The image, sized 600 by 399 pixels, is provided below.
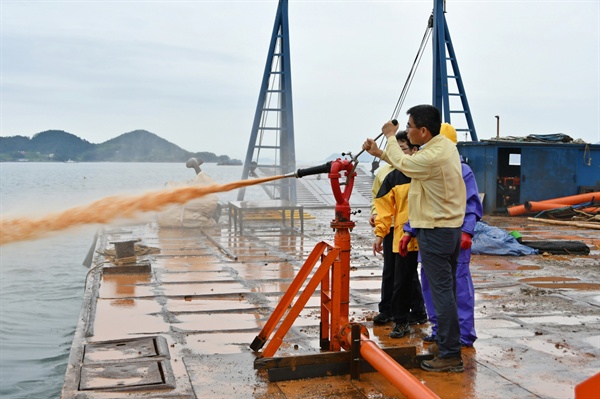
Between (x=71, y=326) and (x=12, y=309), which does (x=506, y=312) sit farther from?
(x=12, y=309)

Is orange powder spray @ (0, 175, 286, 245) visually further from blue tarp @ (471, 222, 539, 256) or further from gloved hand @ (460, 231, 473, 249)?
blue tarp @ (471, 222, 539, 256)

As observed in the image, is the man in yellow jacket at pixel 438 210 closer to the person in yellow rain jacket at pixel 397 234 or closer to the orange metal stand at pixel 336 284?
the orange metal stand at pixel 336 284

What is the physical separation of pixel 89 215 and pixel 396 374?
3.50 meters

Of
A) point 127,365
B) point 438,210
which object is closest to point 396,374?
point 438,210

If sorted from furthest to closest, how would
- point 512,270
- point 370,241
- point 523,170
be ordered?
point 523,170 < point 370,241 < point 512,270

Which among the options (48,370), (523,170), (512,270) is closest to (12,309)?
(48,370)

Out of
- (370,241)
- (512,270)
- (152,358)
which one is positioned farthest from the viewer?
(370,241)

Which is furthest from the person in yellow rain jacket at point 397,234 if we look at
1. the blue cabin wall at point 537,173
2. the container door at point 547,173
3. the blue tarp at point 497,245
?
the container door at point 547,173

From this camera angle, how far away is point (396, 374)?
389 centimetres

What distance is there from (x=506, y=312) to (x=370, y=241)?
6.58 m

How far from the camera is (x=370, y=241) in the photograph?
1379 cm

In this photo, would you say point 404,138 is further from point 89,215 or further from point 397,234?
point 89,215

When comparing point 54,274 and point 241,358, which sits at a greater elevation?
point 241,358

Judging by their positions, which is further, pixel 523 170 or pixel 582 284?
pixel 523 170
